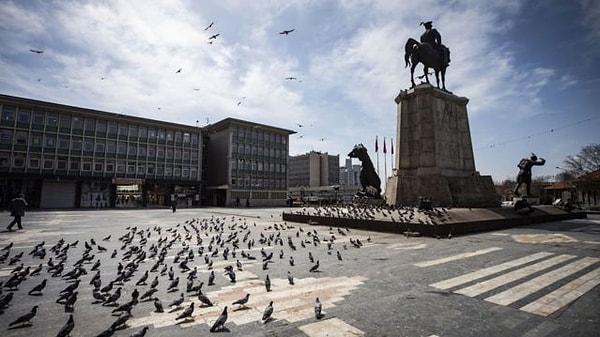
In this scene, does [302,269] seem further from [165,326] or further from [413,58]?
[413,58]

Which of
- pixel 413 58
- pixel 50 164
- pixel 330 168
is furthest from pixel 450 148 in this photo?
pixel 330 168

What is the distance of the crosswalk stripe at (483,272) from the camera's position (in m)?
6.29

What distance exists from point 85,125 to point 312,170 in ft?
343

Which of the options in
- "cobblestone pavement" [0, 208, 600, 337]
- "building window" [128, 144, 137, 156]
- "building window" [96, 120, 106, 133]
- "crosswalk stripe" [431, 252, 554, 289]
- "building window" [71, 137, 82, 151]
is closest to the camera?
"cobblestone pavement" [0, 208, 600, 337]

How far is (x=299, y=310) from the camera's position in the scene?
16.0 feet

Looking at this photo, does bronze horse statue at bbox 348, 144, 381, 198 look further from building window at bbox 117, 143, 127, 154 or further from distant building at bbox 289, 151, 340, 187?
Result: distant building at bbox 289, 151, 340, 187

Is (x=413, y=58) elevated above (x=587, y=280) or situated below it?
above

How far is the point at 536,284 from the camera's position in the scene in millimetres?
6277

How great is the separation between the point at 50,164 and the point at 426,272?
59.7 m

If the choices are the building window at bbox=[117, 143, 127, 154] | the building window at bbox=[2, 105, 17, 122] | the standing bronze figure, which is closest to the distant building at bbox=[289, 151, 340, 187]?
the building window at bbox=[117, 143, 127, 154]

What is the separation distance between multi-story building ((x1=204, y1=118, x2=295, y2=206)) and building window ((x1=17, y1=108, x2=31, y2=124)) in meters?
31.0

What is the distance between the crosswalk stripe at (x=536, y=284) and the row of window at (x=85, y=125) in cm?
6191

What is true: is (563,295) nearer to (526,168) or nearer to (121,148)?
(526,168)

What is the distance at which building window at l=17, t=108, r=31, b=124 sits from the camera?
4566 centimetres
